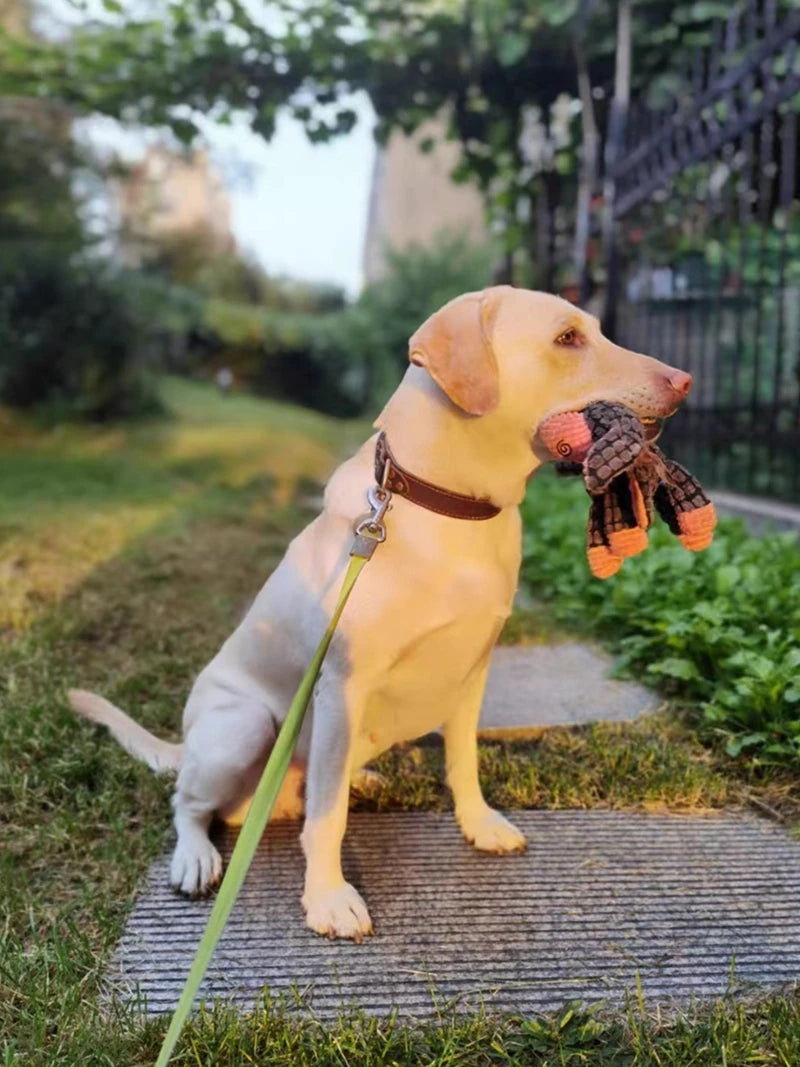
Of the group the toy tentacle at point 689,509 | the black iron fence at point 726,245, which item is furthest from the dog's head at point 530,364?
the black iron fence at point 726,245

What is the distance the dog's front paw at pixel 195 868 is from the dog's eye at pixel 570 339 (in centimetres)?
136

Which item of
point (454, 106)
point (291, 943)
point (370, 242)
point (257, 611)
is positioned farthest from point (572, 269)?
point (370, 242)

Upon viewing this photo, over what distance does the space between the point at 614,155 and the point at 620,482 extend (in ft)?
17.1

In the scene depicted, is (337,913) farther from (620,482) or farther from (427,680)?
(620,482)

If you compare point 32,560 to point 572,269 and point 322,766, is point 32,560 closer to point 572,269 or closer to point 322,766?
point 322,766

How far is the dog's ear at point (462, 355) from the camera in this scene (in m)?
1.63

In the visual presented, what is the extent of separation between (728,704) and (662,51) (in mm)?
4975

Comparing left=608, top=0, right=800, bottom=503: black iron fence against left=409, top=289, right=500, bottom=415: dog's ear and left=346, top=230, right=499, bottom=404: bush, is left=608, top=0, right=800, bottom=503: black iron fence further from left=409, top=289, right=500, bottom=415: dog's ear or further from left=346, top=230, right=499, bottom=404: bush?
left=346, top=230, right=499, bottom=404: bush

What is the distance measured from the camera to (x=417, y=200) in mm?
24125

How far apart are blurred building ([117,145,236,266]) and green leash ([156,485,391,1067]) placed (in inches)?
391

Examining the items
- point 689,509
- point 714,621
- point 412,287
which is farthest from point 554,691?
point 412,287

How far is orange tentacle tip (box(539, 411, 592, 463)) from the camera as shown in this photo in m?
1.58

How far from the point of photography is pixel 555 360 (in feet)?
5.55

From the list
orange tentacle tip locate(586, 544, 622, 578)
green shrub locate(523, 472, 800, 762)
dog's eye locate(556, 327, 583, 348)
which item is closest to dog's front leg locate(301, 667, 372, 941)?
orange tentacle tip locate(586, 544, 622, 578)
